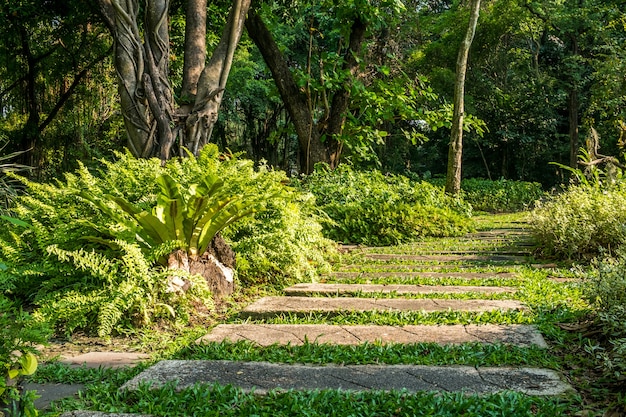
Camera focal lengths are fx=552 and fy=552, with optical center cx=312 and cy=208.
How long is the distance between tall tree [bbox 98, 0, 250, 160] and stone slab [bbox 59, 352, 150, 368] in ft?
9.41

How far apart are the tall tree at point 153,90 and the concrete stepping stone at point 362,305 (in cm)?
239

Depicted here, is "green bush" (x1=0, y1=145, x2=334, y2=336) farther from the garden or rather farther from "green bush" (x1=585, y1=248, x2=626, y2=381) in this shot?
"green bush" (x1=585, y1=248, x2=626, y2=381)

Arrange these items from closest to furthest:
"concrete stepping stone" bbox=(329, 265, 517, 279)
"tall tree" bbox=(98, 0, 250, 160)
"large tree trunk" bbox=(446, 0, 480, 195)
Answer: "concrete stepping stone" bbox=(329, 265, 517, 279) → "tall tree" bbox=(98, 0, 250, 160) → "large tree trunk" bbox=(446, 0, 480, 195)

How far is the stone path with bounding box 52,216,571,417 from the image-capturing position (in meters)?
2.45

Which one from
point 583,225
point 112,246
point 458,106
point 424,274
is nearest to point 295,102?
point 458,106

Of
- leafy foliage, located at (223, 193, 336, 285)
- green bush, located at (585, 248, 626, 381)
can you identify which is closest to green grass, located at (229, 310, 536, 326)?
green bush, located at (585, 248, 626, 381)

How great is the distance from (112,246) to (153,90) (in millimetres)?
2511

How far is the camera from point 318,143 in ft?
33.9

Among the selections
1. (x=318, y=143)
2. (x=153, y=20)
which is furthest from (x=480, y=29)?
(x=153, y=20)

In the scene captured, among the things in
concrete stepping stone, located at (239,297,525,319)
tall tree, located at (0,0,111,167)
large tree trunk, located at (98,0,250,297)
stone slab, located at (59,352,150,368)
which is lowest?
stone slab, located at (59,352,150,368)

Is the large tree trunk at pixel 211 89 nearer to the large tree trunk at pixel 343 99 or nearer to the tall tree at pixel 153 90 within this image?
the tall tree at pixel 153 90

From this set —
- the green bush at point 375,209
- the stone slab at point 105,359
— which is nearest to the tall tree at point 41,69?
the green bush at point 375,209

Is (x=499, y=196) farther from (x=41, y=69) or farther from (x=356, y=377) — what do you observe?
(x=356, y=377)

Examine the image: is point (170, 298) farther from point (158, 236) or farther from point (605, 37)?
point (605, 37)
